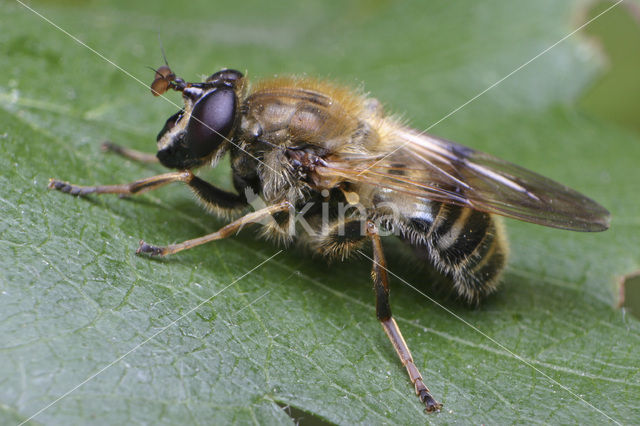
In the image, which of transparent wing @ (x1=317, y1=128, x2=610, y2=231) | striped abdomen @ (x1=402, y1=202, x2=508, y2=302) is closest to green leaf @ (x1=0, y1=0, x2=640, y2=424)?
striped abdomen @ (x1=402, y1=202, x2=508, y2=302)

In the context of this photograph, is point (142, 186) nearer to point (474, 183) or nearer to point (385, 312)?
point (385, 312)

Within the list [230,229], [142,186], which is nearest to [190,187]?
[142,186]

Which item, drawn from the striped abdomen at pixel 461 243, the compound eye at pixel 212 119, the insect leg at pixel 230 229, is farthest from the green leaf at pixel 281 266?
the compound eye at pixel 212 119

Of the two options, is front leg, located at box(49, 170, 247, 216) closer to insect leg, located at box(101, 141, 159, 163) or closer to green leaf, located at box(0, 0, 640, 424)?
green leaf, located at box(0, 0, 640, 424)

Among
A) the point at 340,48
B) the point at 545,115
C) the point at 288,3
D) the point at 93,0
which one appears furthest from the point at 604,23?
the point at 93,0

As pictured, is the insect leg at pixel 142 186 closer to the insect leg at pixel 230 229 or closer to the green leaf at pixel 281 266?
the green leaf at pixel 281 266

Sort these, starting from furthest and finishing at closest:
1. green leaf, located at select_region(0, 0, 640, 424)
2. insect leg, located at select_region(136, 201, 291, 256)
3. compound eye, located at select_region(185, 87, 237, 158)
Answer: compound eye, located at select_region(185, 87, 237, 158)
insect leg, located at select_region(136, 201, 291, 256)
green leaf, located at select_region(0, 0, 640, 424)

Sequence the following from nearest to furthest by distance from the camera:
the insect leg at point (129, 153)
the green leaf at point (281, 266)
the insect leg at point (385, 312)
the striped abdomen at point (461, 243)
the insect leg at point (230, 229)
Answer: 1. the green leaf at point (281, 266)
2. the insect leg at point (385, 312)
3. the insect leg at point (230, 229)
4. the striped abdomen at point (461, 243)
5. the insect leg at point (129, 153)
